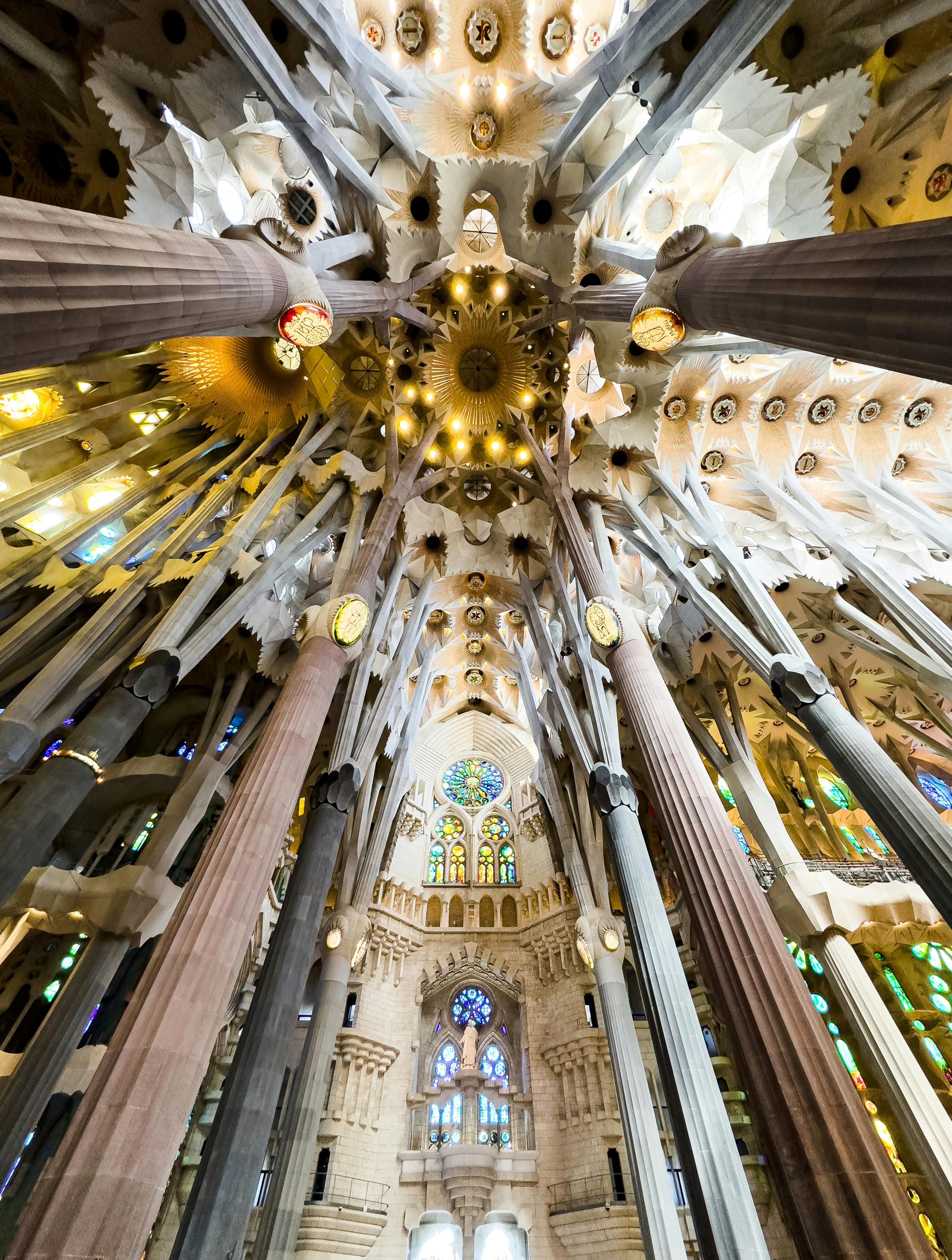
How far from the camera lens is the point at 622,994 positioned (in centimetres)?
1170

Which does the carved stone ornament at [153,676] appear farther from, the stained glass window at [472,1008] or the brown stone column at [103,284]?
the stained glass window at [472,1008]

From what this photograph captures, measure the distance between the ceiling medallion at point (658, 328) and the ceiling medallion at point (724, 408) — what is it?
292 inches

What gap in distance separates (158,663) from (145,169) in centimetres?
683

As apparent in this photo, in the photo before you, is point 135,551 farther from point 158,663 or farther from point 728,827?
point 728,827

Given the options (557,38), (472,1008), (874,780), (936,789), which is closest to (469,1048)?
(472,1008)

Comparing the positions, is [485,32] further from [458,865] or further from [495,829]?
[458,865]

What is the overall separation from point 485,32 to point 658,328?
32.3 ft

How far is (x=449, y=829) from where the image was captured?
2094cm

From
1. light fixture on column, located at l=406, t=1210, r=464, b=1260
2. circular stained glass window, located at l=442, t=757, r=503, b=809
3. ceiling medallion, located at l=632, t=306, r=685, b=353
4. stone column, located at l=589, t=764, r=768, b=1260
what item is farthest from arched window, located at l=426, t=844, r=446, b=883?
ceiling medallion, located at l=632, t=306, r=685, b=353

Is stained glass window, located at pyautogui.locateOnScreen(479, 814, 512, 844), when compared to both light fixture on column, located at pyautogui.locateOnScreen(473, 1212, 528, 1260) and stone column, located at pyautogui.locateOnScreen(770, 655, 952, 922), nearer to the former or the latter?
light fixture on column, located at pyautogui.locateOnScreen(473, 1212, 528, 1260)

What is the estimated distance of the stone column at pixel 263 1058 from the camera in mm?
5926

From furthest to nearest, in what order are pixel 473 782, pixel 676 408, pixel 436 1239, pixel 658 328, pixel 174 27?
1. pixel 473 782
2. pixel 436 1239
3. pixel 676 408
4. pixel 174 27
5. pixel 658 328

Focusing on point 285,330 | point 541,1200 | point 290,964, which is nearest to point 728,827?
point 290,964

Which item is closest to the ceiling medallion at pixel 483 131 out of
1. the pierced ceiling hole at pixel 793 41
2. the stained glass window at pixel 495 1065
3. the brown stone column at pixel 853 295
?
the pierced ceiling hole at pixel 793 41
